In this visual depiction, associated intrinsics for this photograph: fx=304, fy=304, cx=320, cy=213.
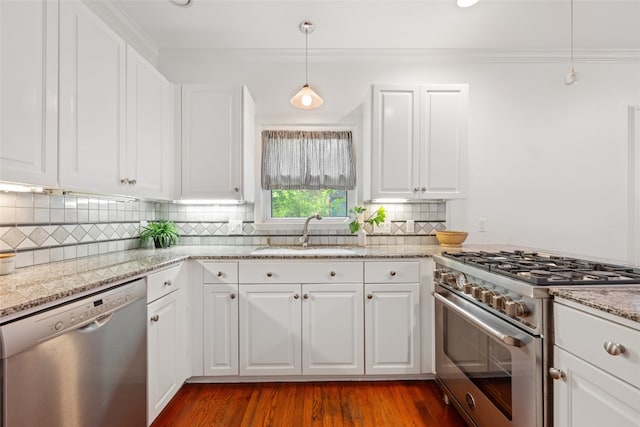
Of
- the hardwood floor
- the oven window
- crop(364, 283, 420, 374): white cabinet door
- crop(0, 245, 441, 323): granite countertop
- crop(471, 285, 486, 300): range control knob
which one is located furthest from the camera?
crop(364, 283, 420, 374): white cabinet door

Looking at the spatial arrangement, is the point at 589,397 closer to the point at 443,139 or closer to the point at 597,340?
the point at 597,340

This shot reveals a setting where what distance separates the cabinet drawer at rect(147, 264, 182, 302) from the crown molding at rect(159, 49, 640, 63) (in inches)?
76.6

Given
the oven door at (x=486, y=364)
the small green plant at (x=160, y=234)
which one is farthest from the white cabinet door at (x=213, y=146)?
the oven door at (x=486, y=364)

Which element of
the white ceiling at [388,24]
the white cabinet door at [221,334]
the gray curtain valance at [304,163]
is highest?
the white ceiling at [388,24]

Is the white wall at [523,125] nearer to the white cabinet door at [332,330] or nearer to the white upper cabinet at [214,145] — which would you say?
the white upper cabinet at [214,145]

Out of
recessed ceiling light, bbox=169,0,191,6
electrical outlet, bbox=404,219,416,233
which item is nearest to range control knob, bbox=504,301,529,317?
electrical outlet, bbox=404,219,416,233

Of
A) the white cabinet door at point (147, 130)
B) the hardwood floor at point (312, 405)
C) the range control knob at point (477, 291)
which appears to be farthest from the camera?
the white cabinet door at point (147, 130)

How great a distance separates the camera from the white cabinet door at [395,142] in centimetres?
244

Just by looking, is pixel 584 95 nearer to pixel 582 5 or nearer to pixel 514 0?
pixel 582 5

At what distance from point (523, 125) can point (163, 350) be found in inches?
133

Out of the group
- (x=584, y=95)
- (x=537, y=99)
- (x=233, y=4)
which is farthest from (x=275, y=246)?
(x=584, y=95)

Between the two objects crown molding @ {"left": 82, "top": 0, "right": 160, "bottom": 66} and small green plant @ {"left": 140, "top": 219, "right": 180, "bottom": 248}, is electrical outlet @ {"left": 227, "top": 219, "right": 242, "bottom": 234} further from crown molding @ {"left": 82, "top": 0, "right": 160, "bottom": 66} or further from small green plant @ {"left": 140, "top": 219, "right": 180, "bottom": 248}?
crown molding @ {"left": 82, "top": 0, "right": 160, "bottom": 66}

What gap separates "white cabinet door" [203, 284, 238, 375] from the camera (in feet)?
7.01

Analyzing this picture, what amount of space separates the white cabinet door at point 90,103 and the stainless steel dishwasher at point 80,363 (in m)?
0.63
